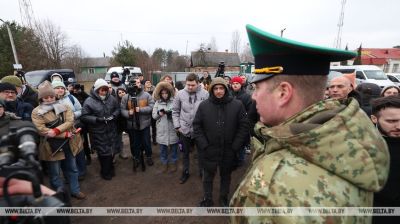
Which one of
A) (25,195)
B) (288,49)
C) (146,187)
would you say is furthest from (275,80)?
(146,187)

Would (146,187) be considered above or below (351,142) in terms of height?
below

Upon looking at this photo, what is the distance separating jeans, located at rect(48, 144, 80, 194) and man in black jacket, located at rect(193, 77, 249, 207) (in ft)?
7.10

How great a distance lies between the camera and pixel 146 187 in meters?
4.53

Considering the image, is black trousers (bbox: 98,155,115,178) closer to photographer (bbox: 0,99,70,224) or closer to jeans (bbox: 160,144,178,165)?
jeans (bbox: 160,144,178,165)

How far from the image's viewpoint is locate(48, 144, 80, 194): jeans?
150 inches

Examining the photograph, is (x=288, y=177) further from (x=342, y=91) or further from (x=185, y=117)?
(x=185, y=117)

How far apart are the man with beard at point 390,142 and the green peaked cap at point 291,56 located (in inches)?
50.5

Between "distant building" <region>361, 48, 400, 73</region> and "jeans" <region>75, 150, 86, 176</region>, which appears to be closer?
"jeans" <region>75, 150, 86, 176</region>

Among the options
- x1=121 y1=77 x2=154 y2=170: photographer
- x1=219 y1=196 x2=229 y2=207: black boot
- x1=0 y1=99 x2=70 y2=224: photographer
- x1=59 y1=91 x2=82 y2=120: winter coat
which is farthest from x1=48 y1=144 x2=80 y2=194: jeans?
x1=0 y1=99 x2=70 y2=224: photographer

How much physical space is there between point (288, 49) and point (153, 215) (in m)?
3.48

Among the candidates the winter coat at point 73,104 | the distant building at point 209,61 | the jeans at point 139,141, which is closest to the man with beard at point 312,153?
the jeans at point 139,141

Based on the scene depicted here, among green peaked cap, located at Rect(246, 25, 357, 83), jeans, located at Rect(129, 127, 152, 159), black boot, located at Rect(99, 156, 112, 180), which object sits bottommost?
black boot, located at Rect(99, 156, 112, 180)

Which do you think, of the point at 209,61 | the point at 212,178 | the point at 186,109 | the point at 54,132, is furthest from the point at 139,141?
the point at 209,61

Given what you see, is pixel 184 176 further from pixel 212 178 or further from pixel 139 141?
pixel 139 141
